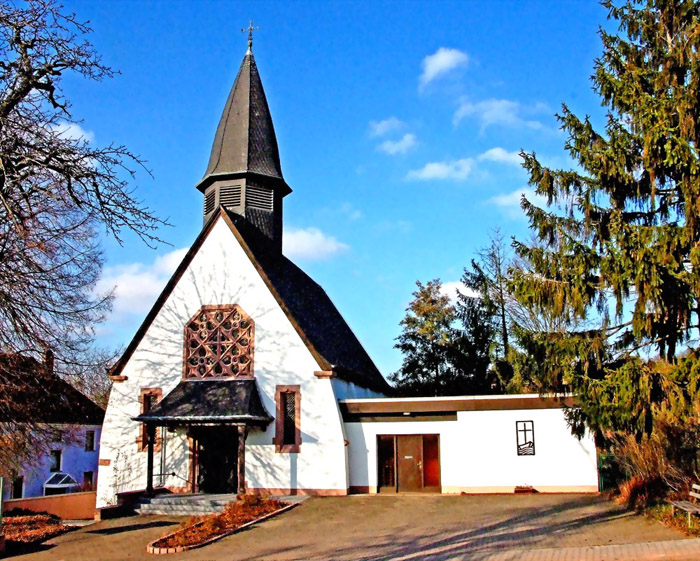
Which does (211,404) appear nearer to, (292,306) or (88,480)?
(292,306)

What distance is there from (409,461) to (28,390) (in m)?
14.5

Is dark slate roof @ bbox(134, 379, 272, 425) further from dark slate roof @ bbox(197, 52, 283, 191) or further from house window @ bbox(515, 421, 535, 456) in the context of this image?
dark slate roof @ bbox(197, 52, 283, 191)

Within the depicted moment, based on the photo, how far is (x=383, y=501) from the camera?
66.4 ft

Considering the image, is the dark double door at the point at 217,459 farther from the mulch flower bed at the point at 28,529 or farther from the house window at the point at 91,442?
the house window at the point at 91,442

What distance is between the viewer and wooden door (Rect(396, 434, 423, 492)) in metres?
22.4

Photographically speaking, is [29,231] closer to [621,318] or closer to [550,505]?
[621,318]

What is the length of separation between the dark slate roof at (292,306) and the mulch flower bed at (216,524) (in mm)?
5114

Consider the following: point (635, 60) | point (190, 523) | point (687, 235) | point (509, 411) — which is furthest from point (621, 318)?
point (190, 523)

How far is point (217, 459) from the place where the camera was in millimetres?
22891

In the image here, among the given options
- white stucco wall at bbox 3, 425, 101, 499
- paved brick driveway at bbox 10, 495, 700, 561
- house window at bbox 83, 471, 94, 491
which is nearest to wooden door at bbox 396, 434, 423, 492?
paved brick driveway at bbox 10, 495, 700, 561

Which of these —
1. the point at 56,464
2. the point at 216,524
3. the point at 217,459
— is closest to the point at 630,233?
the point at 216,524

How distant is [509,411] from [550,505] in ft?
13.5

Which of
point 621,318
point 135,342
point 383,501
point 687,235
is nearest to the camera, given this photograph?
point 687,235

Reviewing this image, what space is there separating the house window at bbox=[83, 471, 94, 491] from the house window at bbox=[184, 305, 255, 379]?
1668 centimetres
